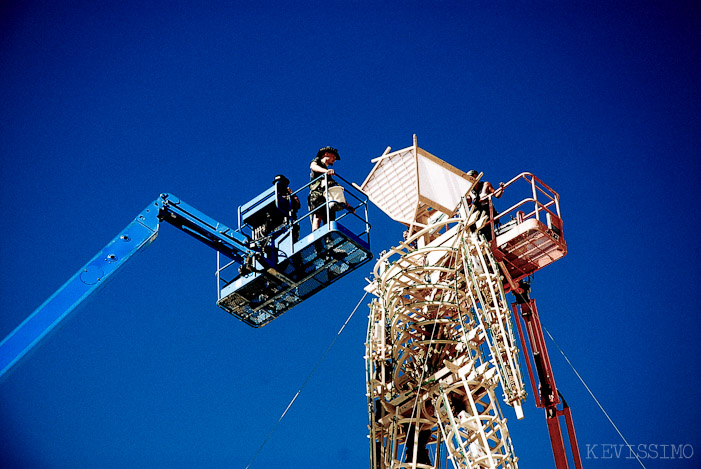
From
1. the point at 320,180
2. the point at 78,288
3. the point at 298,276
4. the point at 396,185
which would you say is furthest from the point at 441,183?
the point at 78,288

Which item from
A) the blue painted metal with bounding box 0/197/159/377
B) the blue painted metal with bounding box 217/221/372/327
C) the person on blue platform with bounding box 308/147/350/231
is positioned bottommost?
the blue painted metal with bounding box 0/197/159/377

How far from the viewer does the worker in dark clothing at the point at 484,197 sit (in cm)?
2314

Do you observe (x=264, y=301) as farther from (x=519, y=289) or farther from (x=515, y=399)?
(x=519, y=289)

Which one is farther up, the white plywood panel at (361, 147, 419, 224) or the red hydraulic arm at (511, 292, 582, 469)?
the white plywood panel at (361, 147, 419, 224)

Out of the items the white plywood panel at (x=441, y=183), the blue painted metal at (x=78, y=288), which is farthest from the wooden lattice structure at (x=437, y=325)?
the blue painted metal at (x=78, y=288)

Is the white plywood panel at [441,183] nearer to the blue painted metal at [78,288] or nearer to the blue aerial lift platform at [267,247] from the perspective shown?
the blue aerial lift platform at [267,247]

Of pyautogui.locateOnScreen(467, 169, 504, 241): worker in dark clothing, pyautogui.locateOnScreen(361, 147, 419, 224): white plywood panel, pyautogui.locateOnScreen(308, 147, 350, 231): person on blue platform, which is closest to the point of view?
pyautogui.locateOnScreen(308, 147, 350, 231): person on blue platform

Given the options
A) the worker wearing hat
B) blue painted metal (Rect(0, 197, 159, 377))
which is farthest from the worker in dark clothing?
blue painted metal (Rect(0, 197, 159, 377))

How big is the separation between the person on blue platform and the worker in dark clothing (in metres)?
4.09

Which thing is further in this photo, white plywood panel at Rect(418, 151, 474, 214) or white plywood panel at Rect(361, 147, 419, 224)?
white plywood panel at Rect(361, 147, 419, 224)

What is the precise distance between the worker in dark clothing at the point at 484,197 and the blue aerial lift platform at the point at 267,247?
13.9 ft

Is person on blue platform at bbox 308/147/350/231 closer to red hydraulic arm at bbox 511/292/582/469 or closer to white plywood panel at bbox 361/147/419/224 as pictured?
white plywood panel at bbox 361/147/419/224

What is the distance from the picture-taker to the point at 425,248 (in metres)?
21.1

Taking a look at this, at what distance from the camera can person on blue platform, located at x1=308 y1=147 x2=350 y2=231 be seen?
20.3 m
